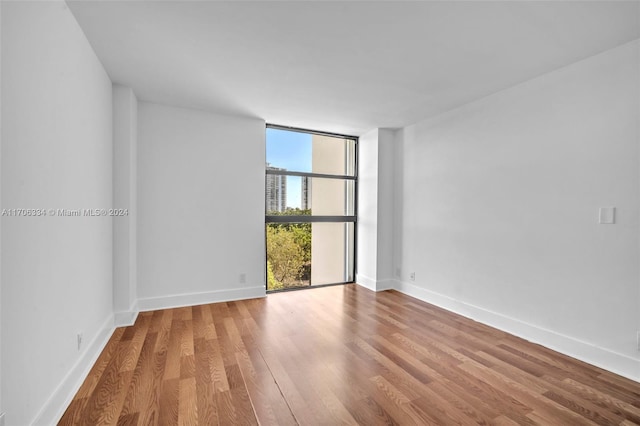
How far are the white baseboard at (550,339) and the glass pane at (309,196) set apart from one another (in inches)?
80.4

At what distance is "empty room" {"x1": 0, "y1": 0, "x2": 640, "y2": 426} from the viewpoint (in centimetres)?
175

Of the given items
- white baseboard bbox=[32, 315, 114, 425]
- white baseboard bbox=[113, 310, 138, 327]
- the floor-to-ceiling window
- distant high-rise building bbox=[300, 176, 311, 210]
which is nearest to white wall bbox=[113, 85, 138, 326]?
white baseboard bbox=[113, 310, 138, 327]

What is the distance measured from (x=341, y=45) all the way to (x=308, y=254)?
328 centimetres

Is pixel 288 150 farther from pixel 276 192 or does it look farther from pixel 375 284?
pixel 375 284

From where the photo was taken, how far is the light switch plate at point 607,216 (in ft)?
7.72

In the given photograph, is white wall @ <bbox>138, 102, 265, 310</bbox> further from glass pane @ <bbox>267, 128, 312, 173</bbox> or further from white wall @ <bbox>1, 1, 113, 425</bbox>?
white wall @ <bbox>1, 1, 113, 425</bbox>

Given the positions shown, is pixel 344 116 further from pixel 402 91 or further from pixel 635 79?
pixel 635 79

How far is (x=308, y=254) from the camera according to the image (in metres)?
4.87

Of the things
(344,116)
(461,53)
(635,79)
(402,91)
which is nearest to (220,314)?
(344,116)

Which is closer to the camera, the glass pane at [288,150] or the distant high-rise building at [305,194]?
the glass pane at [288,150]

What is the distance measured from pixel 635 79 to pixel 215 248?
14.6 feet

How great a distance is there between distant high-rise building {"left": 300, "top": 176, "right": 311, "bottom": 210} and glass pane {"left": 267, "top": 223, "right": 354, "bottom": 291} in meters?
0.31

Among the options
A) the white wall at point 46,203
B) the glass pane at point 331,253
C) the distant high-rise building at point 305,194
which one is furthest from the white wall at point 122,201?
the glass pane at point 331,253

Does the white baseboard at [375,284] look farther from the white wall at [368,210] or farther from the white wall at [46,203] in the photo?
the white wall at [46,203]
